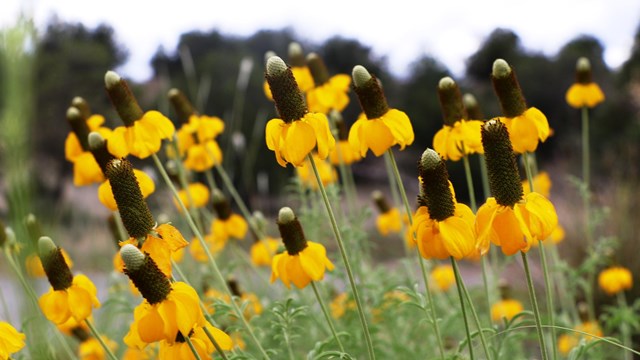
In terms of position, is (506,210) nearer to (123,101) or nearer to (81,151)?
(123,101)

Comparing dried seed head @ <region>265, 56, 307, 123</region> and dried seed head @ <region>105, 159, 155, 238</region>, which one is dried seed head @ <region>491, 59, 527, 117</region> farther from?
dried seed head @ <region>105, 159, 155, 238</region>

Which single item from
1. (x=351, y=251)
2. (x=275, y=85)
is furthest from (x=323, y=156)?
(x=351, y=251)

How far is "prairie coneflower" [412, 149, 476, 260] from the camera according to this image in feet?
4.39

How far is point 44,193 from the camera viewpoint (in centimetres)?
1688

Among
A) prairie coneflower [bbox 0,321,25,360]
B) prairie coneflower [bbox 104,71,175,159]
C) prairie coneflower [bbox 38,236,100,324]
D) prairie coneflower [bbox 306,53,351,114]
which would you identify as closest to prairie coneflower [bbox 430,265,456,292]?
prairie coneflower [bbox 306,53,351,114]

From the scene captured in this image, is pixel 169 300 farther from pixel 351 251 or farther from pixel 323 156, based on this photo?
pixel 351 251

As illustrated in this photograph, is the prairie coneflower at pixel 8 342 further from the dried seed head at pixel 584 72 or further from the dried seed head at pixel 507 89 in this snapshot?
the dried seed head at pixel 584 72

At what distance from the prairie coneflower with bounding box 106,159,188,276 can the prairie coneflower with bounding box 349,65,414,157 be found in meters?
0.46

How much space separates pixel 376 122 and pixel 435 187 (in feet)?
1.00

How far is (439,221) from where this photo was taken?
53.8 inches

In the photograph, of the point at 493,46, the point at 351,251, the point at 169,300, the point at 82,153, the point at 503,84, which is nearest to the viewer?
the point at 169,300

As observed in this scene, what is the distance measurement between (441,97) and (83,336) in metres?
1.63

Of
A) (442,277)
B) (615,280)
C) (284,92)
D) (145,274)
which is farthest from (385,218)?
(145,274)

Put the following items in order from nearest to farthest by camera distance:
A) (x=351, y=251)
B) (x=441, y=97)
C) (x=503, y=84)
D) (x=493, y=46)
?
(x=503, y=84) → (x=441, y=97) → (x=351, y=251) → (x=493, y=46)
